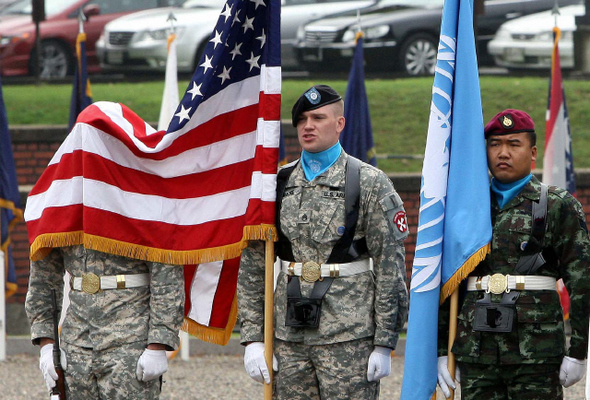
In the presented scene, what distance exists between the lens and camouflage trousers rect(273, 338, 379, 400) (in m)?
4.45

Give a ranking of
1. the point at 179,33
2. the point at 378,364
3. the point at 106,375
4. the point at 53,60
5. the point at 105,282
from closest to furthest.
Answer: the point at 378,364 → the point at 106,375 → the point at 105,282 → the point at 179,33 → the point at 53,60

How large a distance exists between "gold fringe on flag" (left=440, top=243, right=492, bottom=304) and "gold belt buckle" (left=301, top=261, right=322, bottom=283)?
0.62 meters

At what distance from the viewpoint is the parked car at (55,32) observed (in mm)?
13336

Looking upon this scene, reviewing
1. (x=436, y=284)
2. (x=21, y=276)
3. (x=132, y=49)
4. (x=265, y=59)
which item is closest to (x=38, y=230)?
(x=265, y=59)

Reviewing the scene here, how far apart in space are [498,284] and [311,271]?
2.86 ft

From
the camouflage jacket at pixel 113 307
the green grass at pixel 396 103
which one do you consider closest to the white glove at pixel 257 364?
the camouflage jacket at pixel 113 307

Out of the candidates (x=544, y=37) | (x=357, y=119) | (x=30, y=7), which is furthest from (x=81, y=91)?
(x=544, y=37)

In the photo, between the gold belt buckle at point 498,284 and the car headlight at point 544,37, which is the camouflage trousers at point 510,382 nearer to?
the gold belt buckle at point 498,284

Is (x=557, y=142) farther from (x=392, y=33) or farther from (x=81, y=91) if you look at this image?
(x=392, y=33)

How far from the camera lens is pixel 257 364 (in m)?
4.54

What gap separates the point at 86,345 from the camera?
4664 millimetres

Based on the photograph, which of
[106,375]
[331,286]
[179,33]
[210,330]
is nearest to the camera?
[331,286]

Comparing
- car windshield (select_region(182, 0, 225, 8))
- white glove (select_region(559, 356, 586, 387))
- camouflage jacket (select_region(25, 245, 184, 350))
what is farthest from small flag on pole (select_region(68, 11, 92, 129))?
white glove (select_region(559, 356, 586, 387))

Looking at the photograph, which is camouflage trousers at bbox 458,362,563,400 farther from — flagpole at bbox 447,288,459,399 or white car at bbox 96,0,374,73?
white car at bbox 96,0,374,73
